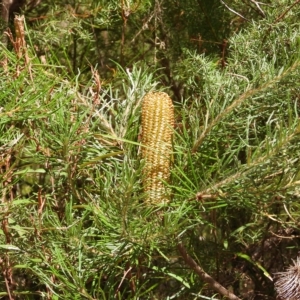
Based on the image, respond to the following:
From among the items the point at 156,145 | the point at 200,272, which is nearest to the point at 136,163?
the point at 156,145

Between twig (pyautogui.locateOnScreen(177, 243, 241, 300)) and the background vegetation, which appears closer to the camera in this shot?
the background vegetation

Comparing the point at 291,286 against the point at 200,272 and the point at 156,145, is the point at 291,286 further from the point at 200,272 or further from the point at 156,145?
the point at 156,145

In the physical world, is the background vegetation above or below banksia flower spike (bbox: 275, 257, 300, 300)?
above

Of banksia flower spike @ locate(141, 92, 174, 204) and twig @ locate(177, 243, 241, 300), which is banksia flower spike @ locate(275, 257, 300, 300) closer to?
twig @ locate(177, 243, 241, 300)

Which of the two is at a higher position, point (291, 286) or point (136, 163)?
point (136, 163)

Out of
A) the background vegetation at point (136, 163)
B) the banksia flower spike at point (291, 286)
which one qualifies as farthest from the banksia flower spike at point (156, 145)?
the banksia flower spike at point (291, 286)

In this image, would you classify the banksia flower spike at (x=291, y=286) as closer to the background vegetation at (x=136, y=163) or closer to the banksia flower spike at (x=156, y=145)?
the background vegetation at (x=136, y=163)

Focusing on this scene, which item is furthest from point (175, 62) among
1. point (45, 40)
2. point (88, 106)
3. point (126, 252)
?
A: point (126, 252)

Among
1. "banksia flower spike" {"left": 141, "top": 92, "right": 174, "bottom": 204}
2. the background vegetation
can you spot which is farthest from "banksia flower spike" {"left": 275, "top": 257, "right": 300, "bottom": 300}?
"banksia flower spike" {"left": 141, "top": 92, "right": 174, "bottom": 204}
